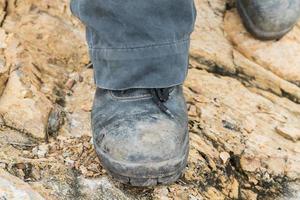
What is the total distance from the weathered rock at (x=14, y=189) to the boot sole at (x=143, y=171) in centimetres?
21

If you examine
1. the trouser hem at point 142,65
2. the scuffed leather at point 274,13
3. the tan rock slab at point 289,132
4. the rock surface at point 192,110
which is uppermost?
the trouser hem at point 142,65

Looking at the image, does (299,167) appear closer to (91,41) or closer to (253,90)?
(253,90)

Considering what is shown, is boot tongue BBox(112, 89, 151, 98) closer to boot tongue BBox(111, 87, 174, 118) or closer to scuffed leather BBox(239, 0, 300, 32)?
boot tongue BBox(111, 87, 174, 118)

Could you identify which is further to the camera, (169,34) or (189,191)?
Result: (189,191)

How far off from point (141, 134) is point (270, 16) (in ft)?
3.42

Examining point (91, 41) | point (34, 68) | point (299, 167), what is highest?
point (91, 41)

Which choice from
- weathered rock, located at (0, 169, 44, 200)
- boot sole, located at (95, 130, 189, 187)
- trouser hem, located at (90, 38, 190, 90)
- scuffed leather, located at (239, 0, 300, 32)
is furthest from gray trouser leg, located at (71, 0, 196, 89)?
scuffed leather, located at (239, 0, 300, 32)

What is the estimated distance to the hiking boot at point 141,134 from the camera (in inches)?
57.1

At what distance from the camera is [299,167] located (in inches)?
70.1

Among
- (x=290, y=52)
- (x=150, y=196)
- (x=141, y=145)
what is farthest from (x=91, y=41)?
(x=290, y=52)

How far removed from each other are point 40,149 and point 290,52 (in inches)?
48.3

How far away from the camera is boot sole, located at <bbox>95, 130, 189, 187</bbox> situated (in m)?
1.44

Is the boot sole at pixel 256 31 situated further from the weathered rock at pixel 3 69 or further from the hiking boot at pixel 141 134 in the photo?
the weathered rock at pixel 3 69

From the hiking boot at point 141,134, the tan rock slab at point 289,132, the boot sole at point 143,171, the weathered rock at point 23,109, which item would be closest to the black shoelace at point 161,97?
the hiking boot at point 141,134
